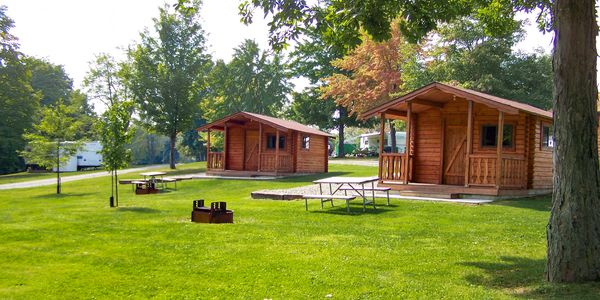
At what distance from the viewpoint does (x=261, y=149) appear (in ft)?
98.0

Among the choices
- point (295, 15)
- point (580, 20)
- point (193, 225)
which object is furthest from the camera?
point (193, 225)

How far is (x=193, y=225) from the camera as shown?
11.3 m

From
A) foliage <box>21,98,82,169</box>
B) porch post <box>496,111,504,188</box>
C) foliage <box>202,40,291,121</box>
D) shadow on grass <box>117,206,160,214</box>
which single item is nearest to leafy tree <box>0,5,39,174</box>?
foliage <box>202,40,291,121</box>

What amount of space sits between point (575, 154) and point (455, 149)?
12963mm

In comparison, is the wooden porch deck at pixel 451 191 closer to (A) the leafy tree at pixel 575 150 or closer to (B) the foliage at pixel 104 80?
(A) the leafy tree at pixel 575 150

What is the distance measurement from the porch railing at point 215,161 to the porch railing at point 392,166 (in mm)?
14506

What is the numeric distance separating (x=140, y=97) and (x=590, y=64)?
38047mm

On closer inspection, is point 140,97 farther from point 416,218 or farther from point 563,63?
point 563,63

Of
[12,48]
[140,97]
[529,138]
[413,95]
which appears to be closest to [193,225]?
[413,95]

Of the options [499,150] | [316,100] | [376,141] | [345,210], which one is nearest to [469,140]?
[499,150]

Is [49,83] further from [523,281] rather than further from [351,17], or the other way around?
[523,281]

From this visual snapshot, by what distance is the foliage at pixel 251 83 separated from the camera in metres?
60.1

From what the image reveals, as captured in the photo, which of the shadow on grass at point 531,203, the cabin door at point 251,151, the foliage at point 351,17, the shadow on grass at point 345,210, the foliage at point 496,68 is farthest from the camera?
the foliage at point 496,68

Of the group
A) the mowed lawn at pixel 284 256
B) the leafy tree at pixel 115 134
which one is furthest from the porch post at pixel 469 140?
the leafy tree at pixel 115 134
